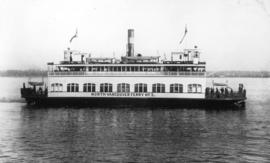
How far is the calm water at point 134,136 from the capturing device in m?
23.8

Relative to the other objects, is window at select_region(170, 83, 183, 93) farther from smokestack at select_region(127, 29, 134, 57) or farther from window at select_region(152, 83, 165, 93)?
smokestack at select_region(127, 29, 134, 57)

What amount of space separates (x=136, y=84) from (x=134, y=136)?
63.3 ft

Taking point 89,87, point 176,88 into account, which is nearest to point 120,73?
point 89,87

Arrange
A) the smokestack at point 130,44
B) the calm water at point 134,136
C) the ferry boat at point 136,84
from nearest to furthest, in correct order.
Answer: the calm water at point 134,136 → the ferry boat at point 136,84 → the smokestack at point 130,44

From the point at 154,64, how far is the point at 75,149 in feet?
79.6

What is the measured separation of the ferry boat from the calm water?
11.8 feet

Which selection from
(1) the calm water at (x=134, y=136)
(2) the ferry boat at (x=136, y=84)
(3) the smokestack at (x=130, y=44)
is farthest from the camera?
(3) the smokestack at (x=130, y=44)

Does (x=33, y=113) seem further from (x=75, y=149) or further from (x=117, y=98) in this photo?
(x=75, y=149)

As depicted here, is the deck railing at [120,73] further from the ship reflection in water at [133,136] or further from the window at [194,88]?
the ship reflection in water at [133,136]

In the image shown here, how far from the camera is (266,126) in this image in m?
35.2

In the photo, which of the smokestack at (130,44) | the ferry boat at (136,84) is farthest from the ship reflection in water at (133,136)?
the smokestack at (130,44)

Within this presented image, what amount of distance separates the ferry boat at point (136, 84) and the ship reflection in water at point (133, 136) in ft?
12.9

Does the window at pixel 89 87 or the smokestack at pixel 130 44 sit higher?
the smokestack at pixel 130 44

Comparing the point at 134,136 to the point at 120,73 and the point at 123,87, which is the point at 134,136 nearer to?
the point at 123,87
